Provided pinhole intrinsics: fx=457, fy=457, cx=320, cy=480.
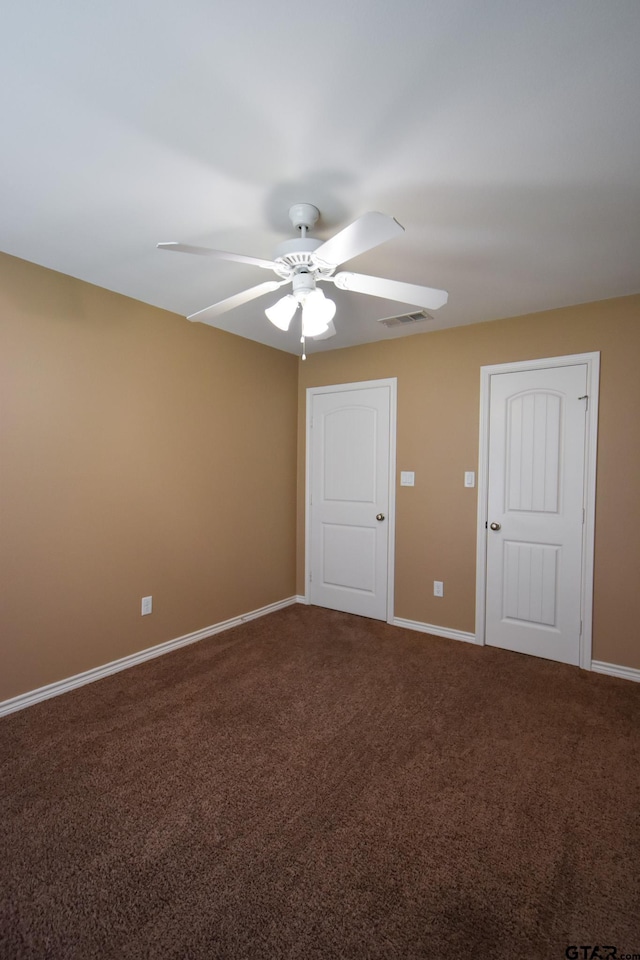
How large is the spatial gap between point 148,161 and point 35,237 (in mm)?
950

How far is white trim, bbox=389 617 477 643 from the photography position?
141 inches

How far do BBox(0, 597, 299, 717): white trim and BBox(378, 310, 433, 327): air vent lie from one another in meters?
2.67

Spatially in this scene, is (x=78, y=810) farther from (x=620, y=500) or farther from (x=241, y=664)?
(x=620, y=500)

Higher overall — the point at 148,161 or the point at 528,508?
the point at 148,161

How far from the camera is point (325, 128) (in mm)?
1532

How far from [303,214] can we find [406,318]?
5.19 ft

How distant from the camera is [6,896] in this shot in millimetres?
1422

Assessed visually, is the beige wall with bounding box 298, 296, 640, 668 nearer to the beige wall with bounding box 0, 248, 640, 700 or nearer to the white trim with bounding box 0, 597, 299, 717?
the beige wall with bounding box 0, 248, 640, 700

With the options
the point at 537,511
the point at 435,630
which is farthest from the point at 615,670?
the point at 435,630

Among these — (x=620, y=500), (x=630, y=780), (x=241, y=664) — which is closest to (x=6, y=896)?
(x=241, y=664)

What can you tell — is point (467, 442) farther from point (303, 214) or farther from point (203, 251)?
point (203, 251)

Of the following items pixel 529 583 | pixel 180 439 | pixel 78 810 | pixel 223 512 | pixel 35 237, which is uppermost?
pixel 35 237

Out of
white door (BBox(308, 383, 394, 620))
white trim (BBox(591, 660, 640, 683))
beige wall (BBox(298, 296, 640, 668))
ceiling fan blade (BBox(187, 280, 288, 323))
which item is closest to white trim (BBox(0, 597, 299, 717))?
white door (BBox(308, 383, 394, 620))

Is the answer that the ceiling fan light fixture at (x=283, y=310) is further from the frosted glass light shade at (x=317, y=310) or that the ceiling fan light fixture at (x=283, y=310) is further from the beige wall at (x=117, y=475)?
the beige wall at (x=117, y=475)
